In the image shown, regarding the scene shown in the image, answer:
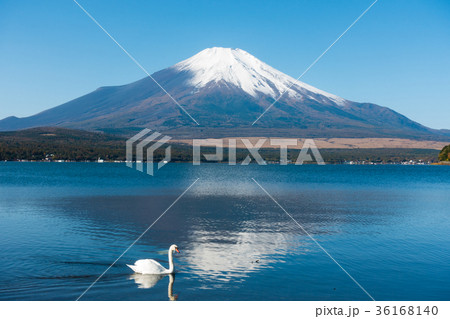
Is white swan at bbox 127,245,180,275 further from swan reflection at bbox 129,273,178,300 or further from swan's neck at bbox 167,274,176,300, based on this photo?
swan's neck at bbox 167,274,176,300

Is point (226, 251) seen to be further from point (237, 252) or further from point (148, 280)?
point (148, 280)

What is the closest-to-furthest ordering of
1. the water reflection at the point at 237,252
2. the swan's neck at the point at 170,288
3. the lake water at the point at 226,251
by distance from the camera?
the swan's neck at the point at 170,288 < the lake water at the point at 226,251 < the water reflection at the point at 237,252

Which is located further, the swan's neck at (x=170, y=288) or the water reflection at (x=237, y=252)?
the water reflection at (x=237, y=252)

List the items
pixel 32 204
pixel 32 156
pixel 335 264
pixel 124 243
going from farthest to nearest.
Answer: pixel 32 156
pixel 32 204
pixel 124 243
pixel 335 264

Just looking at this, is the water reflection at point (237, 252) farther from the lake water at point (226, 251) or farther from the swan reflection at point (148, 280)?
the swan reflection at point (148, 280)

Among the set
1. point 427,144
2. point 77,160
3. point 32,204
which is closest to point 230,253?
point 32,204

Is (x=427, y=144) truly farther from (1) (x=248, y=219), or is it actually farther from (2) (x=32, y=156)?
(1) (x=248, y=219)

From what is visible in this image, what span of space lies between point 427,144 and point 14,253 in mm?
201977

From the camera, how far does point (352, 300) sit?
11.3 meters

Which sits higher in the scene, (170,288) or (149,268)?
(149,268)

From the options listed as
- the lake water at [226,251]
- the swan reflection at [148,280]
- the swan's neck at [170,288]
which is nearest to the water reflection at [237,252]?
the lake water at [226,251]

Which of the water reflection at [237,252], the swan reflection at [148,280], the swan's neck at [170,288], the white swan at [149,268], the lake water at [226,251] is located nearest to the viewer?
the swan's neck at [170,288]

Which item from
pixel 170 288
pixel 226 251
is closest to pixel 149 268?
pixel 170 288

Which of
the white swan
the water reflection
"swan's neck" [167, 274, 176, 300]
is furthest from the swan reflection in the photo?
the water reflection
